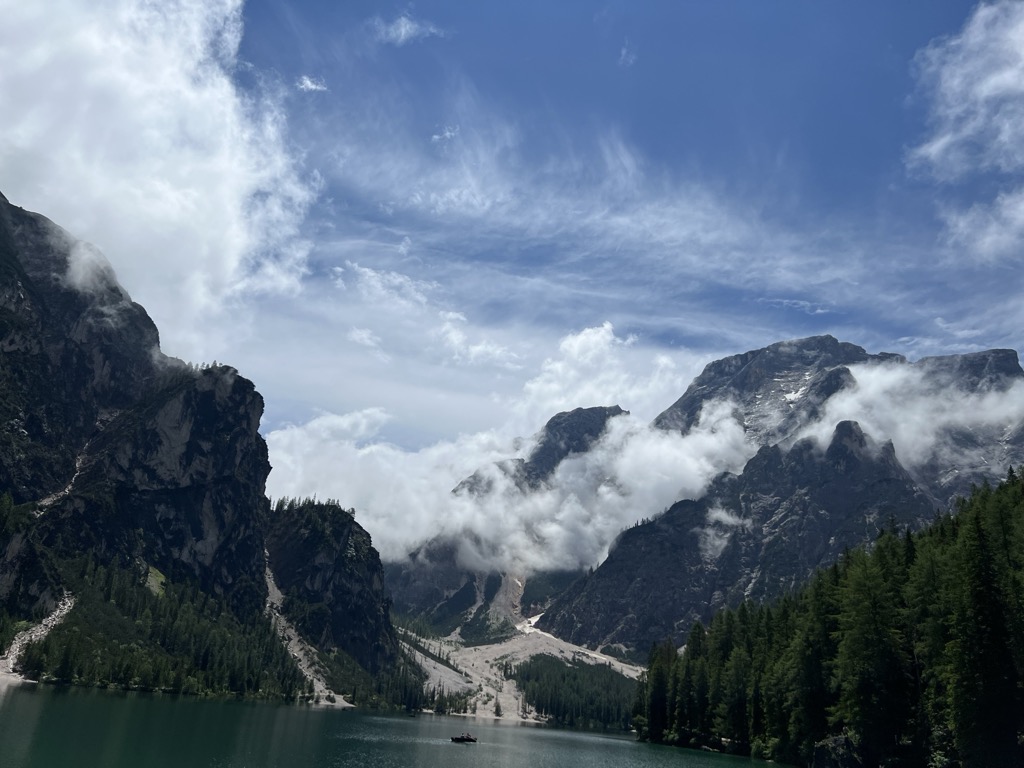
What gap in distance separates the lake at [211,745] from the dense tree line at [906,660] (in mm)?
13066

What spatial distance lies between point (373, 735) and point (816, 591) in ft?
306

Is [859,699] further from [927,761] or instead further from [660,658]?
[660,658]

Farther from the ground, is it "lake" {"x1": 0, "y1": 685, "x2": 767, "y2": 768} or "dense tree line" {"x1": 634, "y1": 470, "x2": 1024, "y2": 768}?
"dense tree line" {"x1": 634, "y1": 470, "x2": 1024, "y2": 768}

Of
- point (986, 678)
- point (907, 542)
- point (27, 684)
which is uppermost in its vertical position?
point (907, 542)

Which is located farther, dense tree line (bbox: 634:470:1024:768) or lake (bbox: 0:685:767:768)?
lake (bbox: 0:685:767:768)

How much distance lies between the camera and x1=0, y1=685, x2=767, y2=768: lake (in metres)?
79.4

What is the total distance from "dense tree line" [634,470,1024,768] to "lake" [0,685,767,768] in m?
13.1

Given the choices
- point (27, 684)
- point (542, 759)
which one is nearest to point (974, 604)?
point (542, 759)

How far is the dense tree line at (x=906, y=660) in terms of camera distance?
2520 inches

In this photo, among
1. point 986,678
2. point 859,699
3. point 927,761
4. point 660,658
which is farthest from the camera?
point 660,658

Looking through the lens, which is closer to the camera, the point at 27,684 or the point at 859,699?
the point at 859,699

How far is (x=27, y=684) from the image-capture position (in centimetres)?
18550

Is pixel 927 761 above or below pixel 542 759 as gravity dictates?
above

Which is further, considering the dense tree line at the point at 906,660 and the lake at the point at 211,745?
the lake at the point at 211,745
